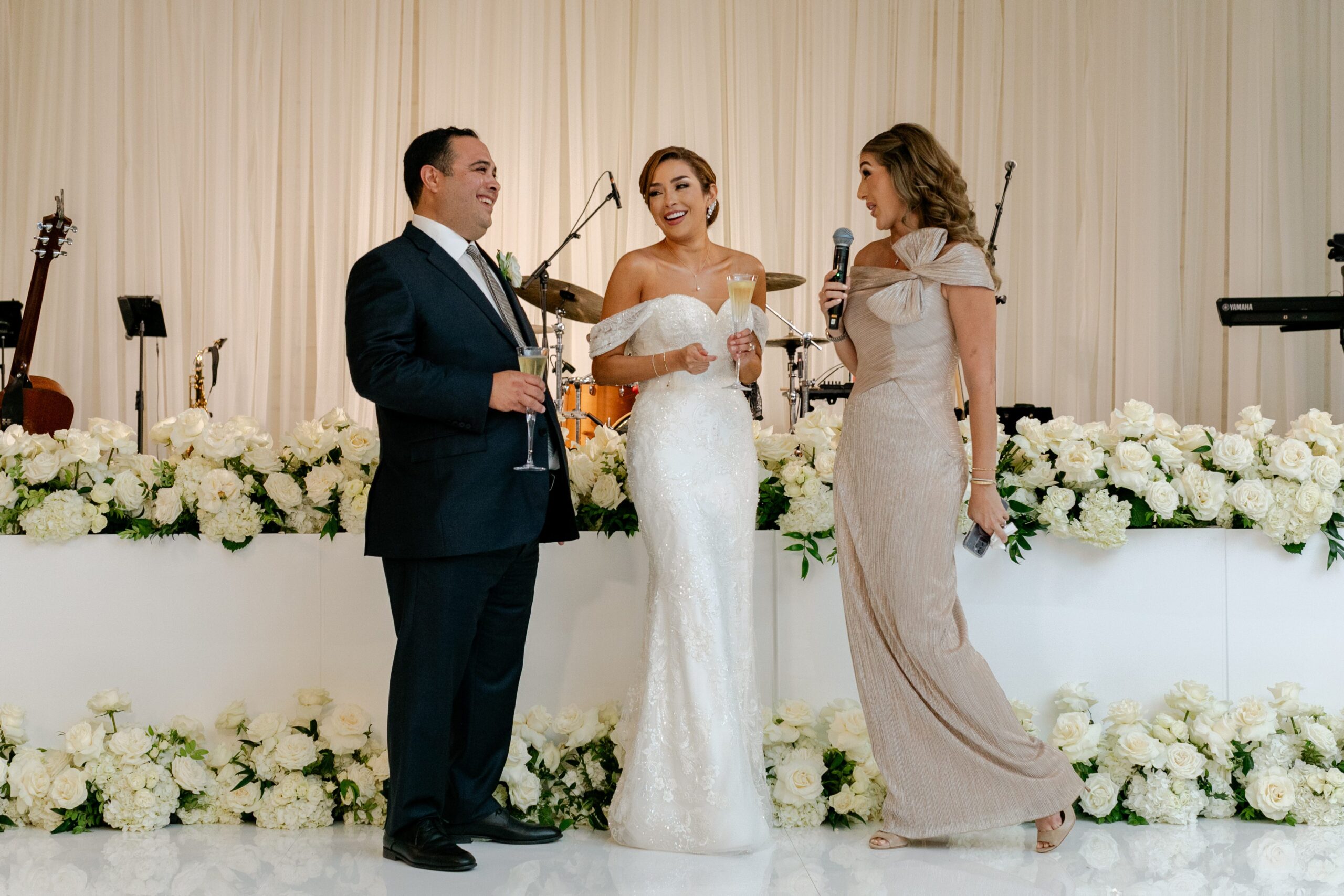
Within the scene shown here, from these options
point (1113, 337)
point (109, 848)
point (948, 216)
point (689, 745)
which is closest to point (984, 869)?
point (689, 745)

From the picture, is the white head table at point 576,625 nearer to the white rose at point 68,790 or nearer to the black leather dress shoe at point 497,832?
the white rose at point 68,790

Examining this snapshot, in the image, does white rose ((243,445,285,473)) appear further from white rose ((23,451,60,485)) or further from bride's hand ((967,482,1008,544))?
bride's hand ((967,482,1008,544))

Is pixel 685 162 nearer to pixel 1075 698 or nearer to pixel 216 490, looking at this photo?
pixel 216 490

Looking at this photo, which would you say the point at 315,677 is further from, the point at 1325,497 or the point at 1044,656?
the point at 1325,497

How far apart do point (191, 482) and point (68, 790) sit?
91 centimetres

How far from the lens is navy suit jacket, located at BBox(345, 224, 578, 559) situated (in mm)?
2896

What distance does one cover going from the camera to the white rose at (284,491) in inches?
140

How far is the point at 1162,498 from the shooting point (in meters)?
3.47

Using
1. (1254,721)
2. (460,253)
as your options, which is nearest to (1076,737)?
(1254,721)

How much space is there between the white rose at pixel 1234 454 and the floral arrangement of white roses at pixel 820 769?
4.24 ft

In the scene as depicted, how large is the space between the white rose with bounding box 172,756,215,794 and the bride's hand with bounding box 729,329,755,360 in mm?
1908

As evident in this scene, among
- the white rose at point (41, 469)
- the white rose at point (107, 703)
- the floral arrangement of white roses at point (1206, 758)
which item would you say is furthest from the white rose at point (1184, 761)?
the white rose at point (41, 469)

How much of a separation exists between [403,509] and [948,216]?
1.58m

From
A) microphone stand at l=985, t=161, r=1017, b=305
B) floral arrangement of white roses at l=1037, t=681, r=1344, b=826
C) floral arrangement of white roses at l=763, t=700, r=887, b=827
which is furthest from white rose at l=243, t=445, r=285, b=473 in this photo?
floral arrangement of white roses at l=1037, t=681, r=1344, b=826
